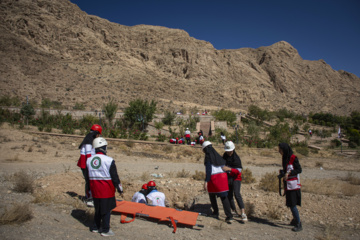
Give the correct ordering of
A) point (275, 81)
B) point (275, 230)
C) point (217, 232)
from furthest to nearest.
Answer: point (275, 81)
point (275, 230)
point (217, 232)

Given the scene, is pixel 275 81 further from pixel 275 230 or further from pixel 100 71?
pixel 275 230

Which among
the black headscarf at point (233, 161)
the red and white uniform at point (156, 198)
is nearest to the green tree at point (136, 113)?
the red and white uniform at point (156, 198)

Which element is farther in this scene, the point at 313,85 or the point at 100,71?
the point at 313,85

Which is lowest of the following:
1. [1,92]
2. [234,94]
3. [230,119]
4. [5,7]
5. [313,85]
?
[230,119]

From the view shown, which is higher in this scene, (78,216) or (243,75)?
(243,75)

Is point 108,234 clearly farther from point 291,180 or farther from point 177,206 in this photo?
point 291,180

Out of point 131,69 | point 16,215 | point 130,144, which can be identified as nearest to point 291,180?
point 16,215

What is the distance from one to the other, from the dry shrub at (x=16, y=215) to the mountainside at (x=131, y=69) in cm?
3932

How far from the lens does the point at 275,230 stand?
4.89 m

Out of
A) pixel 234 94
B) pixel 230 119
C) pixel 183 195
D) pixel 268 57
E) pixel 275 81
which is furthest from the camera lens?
pixel 268 57

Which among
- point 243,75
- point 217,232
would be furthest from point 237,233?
point 243,75

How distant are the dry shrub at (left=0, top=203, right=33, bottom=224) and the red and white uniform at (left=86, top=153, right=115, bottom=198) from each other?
118 centimetres

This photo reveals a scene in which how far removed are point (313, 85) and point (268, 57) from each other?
19627 millimetres

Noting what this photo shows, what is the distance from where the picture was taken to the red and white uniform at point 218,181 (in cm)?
488
